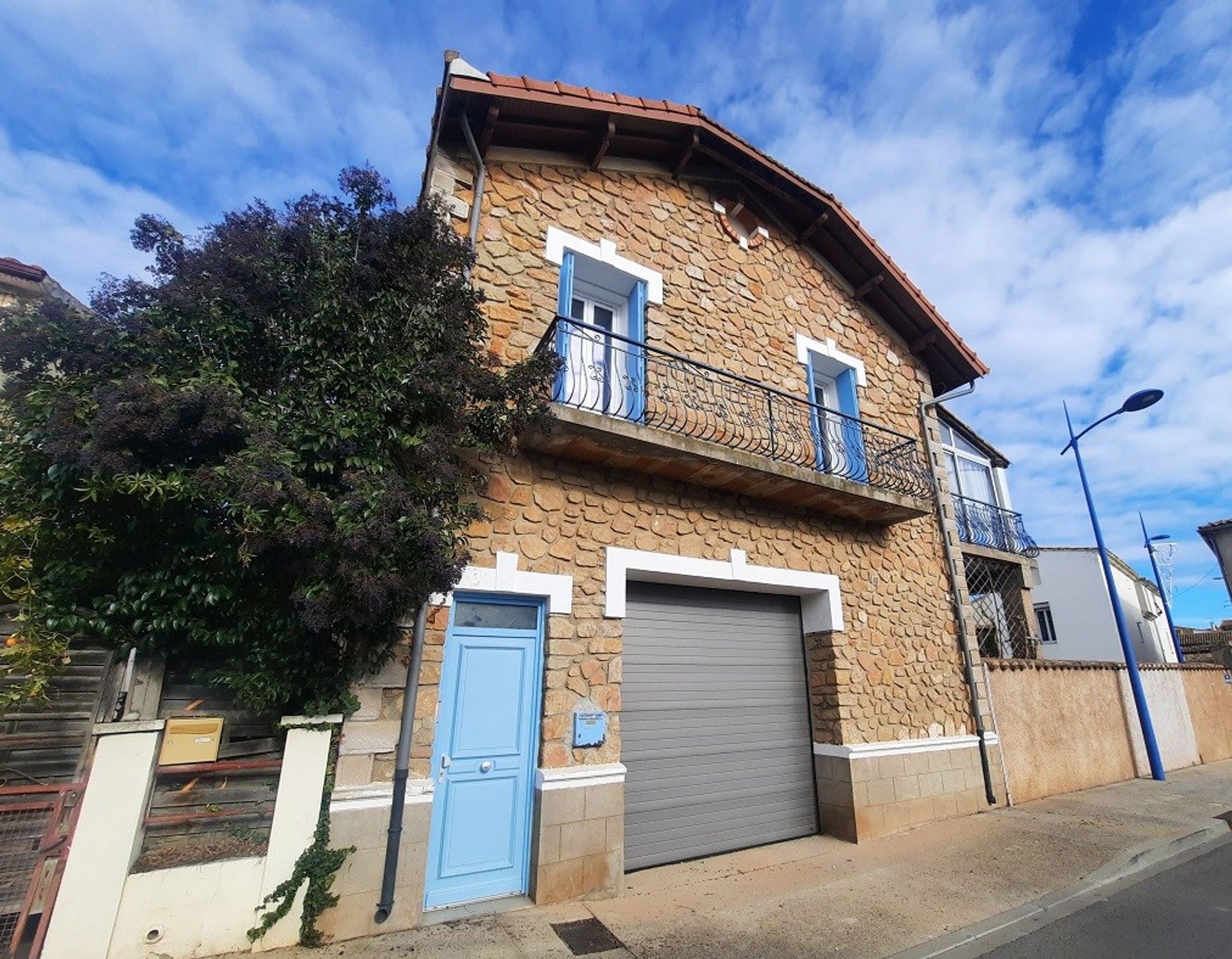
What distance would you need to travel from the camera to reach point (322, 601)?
11.9 ft

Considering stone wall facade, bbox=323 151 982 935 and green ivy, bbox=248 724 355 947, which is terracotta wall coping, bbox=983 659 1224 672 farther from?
green ivy, bbox=248 724 355 947

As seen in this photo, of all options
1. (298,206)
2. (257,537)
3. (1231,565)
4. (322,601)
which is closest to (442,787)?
(322,601)

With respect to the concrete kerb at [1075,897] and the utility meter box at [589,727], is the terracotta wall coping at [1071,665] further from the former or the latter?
the utility meter box at [589,727]

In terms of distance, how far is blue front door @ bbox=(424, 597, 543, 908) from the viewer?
444 centimetres

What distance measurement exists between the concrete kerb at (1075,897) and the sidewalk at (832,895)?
0.08 metres

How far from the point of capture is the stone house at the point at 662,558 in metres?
4.66

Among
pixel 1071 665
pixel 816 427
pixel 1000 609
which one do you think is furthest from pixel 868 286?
pixel 1071 665

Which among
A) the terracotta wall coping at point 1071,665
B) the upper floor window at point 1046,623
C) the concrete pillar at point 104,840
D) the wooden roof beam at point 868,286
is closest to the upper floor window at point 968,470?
the terracotta wall coping at point 1071,665

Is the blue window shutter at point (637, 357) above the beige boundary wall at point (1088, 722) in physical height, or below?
above

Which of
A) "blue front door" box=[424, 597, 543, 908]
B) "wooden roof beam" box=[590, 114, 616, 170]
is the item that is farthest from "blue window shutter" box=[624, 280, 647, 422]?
"blue front door" box=[424, 597, 543, 908]

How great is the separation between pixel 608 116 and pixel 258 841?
728cm

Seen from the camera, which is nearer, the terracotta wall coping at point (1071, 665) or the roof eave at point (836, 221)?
the roof eave at point (836, 221)

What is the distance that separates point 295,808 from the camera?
12.5 feet

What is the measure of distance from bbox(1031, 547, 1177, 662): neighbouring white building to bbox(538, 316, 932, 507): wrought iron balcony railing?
48.7 ft
